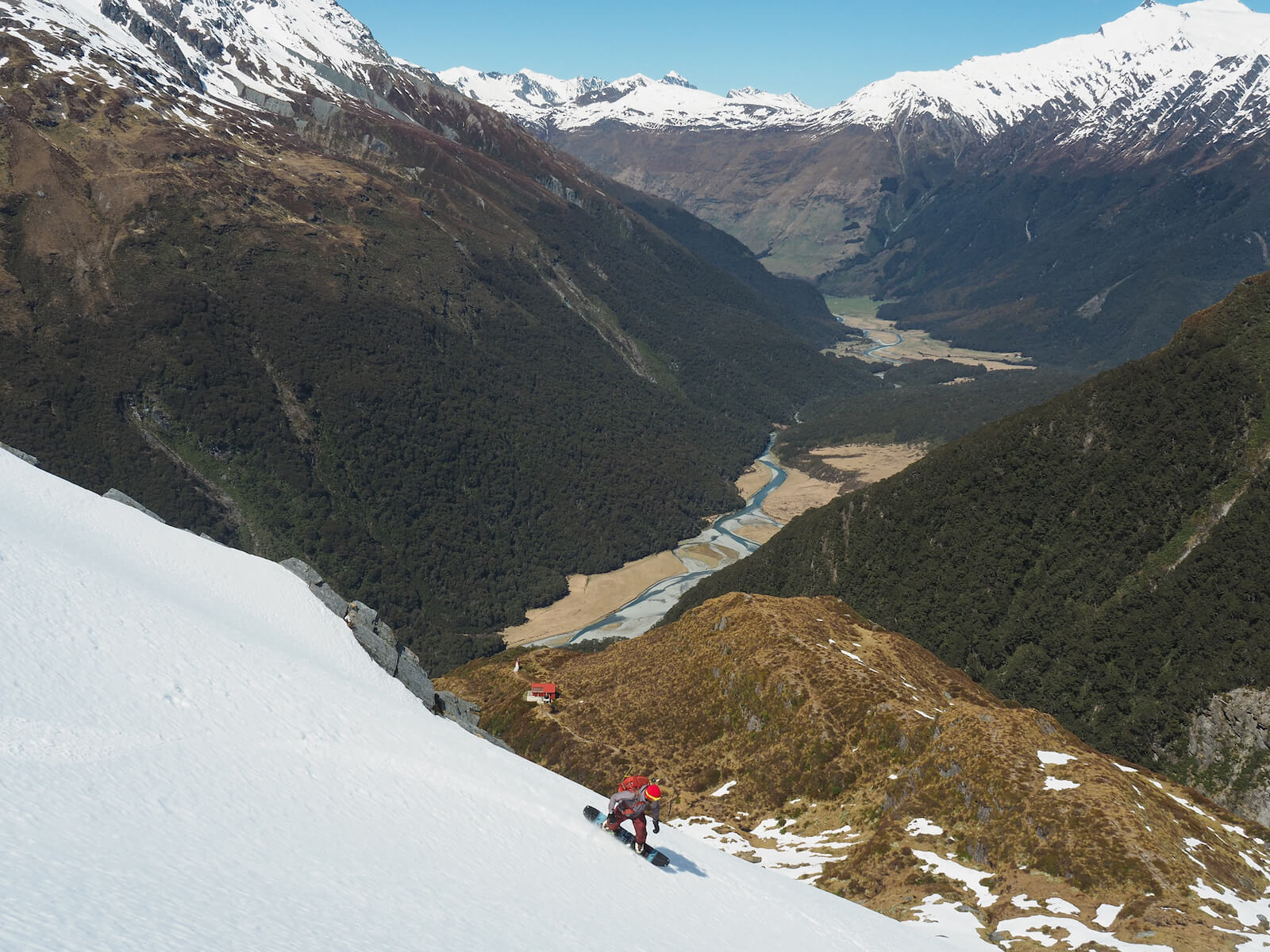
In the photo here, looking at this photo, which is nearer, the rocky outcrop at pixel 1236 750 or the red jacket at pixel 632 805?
the red jacket at pixel 632 805

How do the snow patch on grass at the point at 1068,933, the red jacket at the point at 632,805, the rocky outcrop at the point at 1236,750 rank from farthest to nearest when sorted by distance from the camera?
the rocky outcrop at the point at 1236,750 < the snow patch on grass at the point at 1068,933 < the red jacket at the point at 632,805

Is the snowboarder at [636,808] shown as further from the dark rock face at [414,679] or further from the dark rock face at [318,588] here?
the dark rock face at [318,588]

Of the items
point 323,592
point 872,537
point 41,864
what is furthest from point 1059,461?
point 41,864

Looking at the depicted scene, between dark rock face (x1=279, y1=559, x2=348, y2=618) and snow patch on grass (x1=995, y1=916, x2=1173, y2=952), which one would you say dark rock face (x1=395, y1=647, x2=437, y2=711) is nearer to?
dark rock face (x1=279, y1=559, x2=348, y2=618)

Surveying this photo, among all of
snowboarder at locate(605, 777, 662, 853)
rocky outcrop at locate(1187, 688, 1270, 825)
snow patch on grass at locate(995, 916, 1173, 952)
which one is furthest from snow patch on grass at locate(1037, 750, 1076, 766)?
snowboarder at locate(605, 777, 662, 853)

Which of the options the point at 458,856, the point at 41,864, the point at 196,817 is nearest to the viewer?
the point at 41,864

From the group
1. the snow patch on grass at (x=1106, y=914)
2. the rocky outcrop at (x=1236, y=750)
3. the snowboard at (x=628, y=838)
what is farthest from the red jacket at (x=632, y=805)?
the rocky outcrop at (x=1236, y=750)

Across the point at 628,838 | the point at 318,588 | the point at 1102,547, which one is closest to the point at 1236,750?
the point at 1102,547

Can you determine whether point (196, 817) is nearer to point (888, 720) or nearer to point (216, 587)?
point (216, 587)

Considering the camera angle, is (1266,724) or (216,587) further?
(1266,724)
